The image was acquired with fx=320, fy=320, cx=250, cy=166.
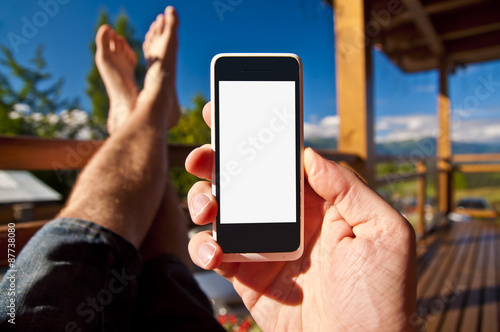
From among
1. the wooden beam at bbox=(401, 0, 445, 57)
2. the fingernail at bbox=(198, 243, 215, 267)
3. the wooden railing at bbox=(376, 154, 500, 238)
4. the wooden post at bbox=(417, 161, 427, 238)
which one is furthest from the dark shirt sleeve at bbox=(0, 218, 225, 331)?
the wooden post at bbox=(417, 161, 427, 238)

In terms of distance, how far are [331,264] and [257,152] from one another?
0.21 metres

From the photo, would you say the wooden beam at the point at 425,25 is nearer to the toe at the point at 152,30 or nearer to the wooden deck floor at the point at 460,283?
the toe at the point at 152,30

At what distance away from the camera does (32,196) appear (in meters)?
9.05

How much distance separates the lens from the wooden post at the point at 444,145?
13.8 feet

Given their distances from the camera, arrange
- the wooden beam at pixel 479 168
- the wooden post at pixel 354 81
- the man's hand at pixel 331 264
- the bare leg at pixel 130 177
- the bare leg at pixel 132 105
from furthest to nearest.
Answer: the wooden beam at pixel 479 168 → the wooden post at pixel 354 81 → the bare leg at pixel 132 105 → the bare leg at pixel 130 177 → the man's hand at pixel 331 264

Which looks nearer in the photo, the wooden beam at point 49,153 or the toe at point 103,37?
the wooden beam at point 49,153

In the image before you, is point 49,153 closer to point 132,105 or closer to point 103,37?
point 132,105

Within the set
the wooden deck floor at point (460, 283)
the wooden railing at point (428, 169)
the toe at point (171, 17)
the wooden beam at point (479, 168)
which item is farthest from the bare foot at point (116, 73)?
the wooden beam at point (479, 168)

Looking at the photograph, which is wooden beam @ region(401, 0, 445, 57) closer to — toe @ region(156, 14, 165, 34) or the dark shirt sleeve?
toe @ region(156, 14, 165, 34)

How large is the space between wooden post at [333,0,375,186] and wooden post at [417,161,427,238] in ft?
5.77

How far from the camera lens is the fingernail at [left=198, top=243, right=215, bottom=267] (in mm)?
477

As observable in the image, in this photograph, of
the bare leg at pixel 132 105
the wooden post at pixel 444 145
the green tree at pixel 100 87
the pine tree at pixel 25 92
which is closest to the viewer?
the bare leg at pixel 132 105

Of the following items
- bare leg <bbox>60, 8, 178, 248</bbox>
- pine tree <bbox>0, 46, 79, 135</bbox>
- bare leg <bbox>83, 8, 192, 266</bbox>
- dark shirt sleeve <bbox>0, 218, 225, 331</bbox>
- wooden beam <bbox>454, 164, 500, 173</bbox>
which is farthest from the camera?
pine tree <bbox>0, 46, 79, 135</bbox>

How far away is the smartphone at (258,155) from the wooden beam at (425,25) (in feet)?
7.30
